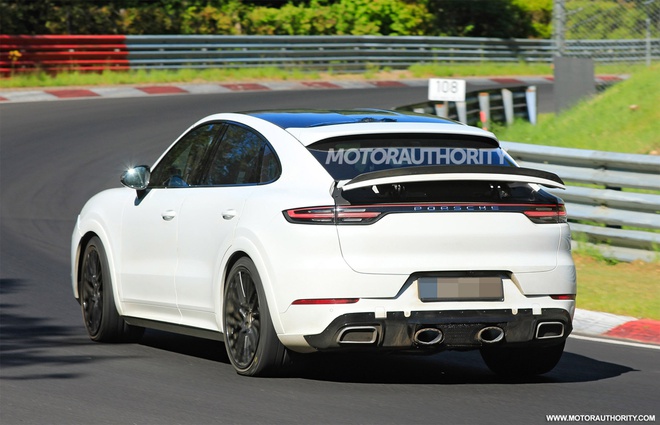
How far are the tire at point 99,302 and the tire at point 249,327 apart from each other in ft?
5.52

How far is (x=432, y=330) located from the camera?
671cm

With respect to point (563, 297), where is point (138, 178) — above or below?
above

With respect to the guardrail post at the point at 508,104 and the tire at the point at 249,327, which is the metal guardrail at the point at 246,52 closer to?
the guardrail post at the point at 508,104

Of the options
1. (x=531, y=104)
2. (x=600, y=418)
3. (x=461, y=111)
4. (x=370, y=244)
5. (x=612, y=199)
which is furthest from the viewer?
(x=531, y=104)

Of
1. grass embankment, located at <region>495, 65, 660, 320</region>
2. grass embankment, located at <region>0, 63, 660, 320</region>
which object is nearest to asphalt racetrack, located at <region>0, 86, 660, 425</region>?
grass embankment, located at <region>0, 63, 660, 320</region>

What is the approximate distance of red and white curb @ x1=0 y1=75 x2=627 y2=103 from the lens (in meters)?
27.2

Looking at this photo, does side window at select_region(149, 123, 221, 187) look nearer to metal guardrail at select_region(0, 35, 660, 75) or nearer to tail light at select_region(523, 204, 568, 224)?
tail light at select_region(523, 204, 568, 224)

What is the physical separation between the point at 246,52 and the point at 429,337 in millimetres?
28610

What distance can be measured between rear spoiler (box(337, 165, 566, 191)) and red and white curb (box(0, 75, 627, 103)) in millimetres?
15327

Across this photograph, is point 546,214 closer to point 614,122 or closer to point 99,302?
point 99,302

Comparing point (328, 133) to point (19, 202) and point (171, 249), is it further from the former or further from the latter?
point (19, 202)

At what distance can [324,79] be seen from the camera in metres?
35.2

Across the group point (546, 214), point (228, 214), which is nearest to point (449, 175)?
point (546, 214)

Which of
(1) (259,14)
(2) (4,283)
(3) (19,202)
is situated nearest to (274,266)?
(2) (4,283)
